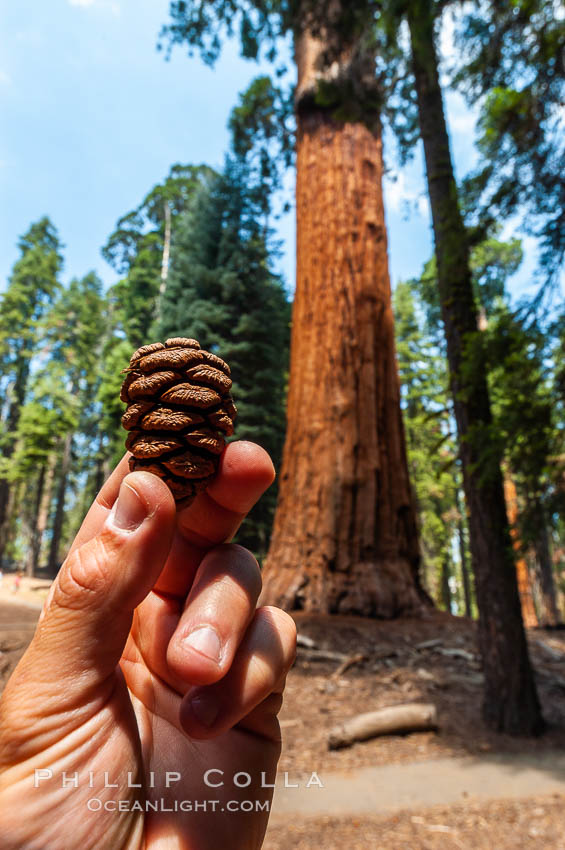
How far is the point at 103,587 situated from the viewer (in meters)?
0.82

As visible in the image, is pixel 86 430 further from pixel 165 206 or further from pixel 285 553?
pixel 285 553

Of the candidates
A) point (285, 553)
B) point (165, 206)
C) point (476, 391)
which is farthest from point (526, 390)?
point (165, 206)

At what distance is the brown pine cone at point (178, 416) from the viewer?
0.87 metres

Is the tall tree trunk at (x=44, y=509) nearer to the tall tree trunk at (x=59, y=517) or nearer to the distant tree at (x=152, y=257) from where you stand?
the tall tree trunk at (x=59, y=517)

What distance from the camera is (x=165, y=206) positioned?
1262 cm

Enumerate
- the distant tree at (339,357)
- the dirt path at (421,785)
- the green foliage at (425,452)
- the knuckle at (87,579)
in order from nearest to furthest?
1. the knuckle at (87,579)
2. the dirt path at (421,785)
3. the distant tree at (339,357)
4. the green foliage at (425,452)

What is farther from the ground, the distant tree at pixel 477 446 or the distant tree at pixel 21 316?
the distant tree at pixel 21 316

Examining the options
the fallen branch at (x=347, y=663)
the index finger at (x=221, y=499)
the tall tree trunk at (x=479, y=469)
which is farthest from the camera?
the fallen branch at (x=347, y=663)

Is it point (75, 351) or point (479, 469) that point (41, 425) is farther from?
point (479, 469)

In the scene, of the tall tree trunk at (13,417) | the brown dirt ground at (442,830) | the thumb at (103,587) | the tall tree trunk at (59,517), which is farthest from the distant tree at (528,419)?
the tall tree trunk at (13,417)

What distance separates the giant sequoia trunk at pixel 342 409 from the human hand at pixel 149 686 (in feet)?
16.1

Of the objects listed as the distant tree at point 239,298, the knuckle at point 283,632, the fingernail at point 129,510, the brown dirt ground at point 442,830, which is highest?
the distant tree at point 239,298

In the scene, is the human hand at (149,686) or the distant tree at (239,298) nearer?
the human hand at (149,686)

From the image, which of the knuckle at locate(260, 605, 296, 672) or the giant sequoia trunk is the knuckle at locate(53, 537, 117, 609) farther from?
the giant sequoia trunk
